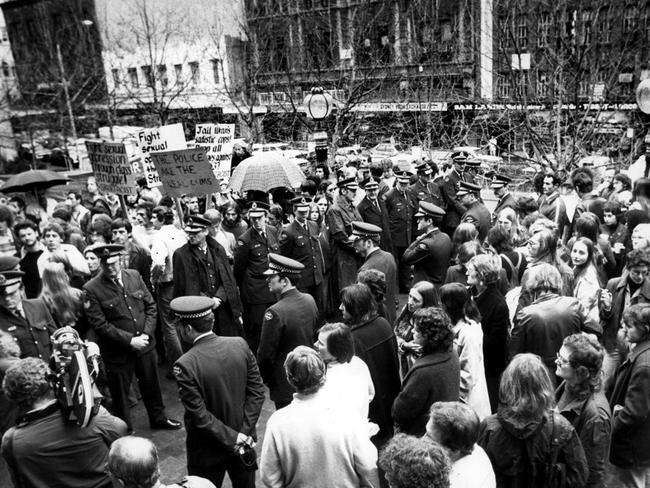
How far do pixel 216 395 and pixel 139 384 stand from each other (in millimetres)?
2366

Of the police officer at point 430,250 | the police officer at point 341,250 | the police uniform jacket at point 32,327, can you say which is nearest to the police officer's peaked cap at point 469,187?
the police officer at point 341,250

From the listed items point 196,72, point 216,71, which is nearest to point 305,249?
point 196,72

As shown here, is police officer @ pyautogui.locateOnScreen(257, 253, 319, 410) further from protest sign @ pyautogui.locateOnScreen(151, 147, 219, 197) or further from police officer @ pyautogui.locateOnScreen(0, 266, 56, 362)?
protest sign @ pyautogui.locateOnScreen(151, 147, 219, 197)

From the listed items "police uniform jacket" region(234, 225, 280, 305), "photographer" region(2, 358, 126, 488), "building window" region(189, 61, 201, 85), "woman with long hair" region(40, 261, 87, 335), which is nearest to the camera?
"photographer" region(2, 358, 126, 488)

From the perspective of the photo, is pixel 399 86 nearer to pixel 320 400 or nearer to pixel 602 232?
pixel 602 232

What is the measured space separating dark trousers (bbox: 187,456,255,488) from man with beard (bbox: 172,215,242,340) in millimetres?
2499

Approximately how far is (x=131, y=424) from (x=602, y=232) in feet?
21.0

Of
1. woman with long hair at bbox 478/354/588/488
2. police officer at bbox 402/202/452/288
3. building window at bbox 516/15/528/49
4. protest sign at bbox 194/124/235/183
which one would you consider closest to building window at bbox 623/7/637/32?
building window at bbox 516/15/528/49

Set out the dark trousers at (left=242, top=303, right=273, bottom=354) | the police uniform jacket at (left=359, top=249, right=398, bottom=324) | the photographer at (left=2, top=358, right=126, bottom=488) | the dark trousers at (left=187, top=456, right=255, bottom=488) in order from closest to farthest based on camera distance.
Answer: the photographer at (left=2, top=358, right=126, bottom=488) < the dark trousers at (left=187, top=456, right=255, bottom=488) < the police uniform jacket at (left=359, top=249, right=398, bottom=324) < the dark trousers at (left=242, top=303, right=273, bottom=354)

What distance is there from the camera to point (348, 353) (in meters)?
3.92

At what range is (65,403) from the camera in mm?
3352

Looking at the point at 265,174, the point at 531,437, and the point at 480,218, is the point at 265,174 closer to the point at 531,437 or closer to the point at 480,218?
the point at 480,218

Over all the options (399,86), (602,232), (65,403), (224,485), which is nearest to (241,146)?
(399,86)

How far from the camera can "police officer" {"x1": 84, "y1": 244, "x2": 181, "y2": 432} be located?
560 centimetres
